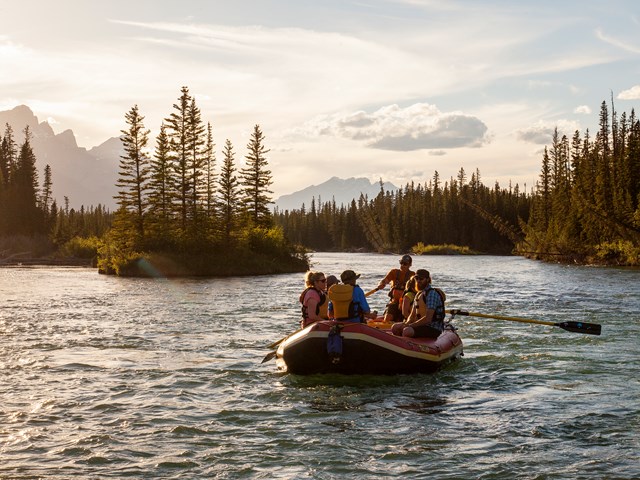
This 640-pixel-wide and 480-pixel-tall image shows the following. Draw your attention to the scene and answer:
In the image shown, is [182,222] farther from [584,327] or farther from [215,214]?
[584,327]

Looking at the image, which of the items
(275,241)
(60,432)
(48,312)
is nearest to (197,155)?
(275,241)

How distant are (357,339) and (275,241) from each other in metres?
49.6

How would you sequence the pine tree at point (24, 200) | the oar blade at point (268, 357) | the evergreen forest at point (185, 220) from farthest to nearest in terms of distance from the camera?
the pine tree at point (24, 200) < the evergreen forest at point (185, 220) < the oar blade at point (268, 357)

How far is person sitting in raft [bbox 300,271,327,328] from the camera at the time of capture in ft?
49.8

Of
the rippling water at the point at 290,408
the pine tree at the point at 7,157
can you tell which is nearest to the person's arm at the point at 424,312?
the rippling water at the point at 290,408

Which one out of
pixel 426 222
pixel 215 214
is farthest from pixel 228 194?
pixel 426 222

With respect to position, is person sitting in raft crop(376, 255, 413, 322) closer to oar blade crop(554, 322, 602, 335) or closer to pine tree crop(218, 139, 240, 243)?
oar blade crop(554, 322, 602, 335)

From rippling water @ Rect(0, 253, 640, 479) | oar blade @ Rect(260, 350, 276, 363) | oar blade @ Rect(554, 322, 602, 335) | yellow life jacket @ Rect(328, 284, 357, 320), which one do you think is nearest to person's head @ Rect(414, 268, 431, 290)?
yellow life jacket @ Rect(328, 284, 357, 320)

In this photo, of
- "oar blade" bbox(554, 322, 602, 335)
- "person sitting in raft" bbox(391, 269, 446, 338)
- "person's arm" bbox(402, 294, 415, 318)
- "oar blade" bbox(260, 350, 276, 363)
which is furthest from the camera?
"oar blade" bbox(554, 322, 602, 335)

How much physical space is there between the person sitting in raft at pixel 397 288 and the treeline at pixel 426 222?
10987cm

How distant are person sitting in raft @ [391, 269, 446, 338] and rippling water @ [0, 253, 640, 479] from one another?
1.04m

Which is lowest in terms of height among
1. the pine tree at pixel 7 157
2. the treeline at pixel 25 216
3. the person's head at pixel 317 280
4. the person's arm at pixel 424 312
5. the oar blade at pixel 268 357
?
the oar blade at pixel 268 357

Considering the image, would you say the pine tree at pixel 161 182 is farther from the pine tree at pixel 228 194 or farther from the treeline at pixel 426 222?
the treeline at pixel 426 222

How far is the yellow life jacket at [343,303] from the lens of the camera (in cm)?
1405
